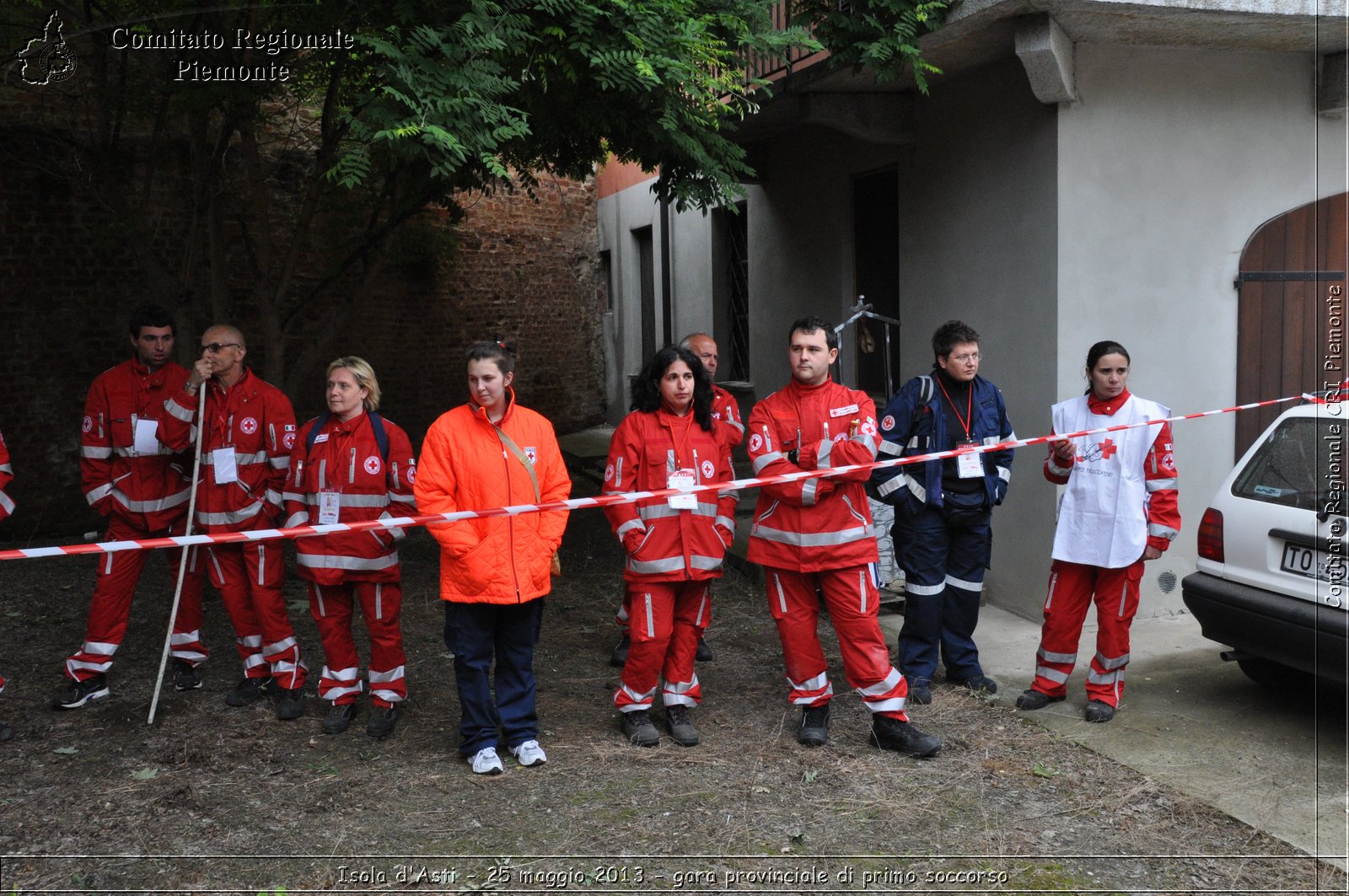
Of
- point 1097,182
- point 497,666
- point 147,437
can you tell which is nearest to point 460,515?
point 497,666

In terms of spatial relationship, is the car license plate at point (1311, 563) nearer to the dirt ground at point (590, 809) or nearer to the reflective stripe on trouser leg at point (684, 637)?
the dirt ground at point (590, 809)

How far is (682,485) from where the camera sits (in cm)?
473

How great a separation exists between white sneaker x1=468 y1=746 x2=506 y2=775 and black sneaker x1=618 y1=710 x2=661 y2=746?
0.65 m

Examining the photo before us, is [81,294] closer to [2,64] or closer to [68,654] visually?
[2,64]

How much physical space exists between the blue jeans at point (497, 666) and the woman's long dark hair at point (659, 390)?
107 centimetres

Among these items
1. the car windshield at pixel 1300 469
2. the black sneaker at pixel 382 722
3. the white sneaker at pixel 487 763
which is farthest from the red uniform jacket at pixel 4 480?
the car windshield at pixel 1300 469

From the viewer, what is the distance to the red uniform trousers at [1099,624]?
5086 millimetres

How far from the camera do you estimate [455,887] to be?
140 inches

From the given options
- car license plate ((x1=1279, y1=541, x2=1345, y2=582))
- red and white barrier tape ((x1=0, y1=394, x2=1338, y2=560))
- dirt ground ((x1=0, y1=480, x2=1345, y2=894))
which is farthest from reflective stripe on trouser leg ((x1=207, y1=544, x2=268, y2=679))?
car license plate ((x1=1279, y1=541, x2=1345, y2=582))

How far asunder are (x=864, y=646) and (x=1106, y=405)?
1827mm

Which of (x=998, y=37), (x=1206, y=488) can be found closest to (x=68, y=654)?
(x=998, y=37)

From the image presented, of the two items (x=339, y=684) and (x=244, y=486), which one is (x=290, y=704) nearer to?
(x=339, y=684)

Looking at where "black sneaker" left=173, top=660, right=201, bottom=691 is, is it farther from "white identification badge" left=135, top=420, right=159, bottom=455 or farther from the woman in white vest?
the woman in white vest

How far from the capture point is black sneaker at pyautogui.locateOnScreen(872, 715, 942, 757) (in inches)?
182
